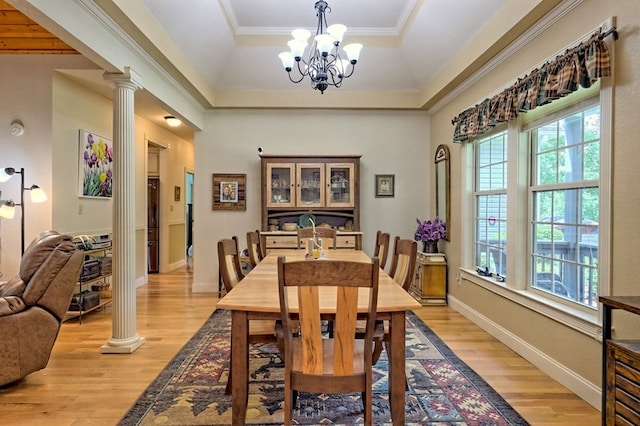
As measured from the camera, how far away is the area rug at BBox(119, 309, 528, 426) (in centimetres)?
213

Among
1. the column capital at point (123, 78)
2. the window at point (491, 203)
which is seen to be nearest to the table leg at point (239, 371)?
the column capital at point (123, 78)

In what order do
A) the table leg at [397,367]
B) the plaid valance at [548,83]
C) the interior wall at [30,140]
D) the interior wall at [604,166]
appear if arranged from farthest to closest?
the interior wall at [30,140]
the plaid valance at [548,83]
the interior wall at [604,166]
the table leg at [397,367]

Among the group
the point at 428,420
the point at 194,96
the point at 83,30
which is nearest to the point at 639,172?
the point at 428,420

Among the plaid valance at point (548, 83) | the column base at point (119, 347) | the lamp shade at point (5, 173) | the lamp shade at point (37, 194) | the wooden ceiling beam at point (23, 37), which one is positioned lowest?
the column base at point (119, 347)

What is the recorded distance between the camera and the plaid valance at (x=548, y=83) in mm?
2180

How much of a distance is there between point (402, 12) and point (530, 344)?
3597 mm

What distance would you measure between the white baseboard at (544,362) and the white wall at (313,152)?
194cm

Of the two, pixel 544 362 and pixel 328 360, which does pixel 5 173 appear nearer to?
pixel 328 360

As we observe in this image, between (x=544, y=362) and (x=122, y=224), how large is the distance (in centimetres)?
352

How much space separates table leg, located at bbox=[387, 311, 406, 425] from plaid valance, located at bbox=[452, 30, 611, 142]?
1856 millimetres

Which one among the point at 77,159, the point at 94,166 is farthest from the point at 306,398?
the point at 94,166

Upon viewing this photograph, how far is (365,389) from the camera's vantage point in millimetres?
1672

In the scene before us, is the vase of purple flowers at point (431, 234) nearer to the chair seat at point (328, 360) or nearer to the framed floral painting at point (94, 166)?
the chair seat at point (328, 360)

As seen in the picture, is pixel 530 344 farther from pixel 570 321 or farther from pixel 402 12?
pixel 402 12
